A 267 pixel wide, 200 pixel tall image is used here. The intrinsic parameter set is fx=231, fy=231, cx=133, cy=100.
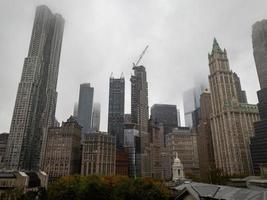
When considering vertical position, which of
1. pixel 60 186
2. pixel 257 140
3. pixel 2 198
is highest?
pixel 257 140

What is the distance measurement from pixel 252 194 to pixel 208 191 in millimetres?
7992

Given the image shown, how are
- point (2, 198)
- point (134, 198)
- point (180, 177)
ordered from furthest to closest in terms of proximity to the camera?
point (180, 177) < point (2, 198) < point (134, 198)

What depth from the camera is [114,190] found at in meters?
67.8

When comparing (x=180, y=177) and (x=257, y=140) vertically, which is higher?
(x=257, y=140)

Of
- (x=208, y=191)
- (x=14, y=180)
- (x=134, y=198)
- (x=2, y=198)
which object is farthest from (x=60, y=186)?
(x=14, y=180)

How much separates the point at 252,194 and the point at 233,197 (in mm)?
3191

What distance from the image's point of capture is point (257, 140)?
648ft

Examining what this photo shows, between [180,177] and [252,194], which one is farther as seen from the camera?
[180,177]

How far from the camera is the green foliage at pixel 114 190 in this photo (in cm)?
5800

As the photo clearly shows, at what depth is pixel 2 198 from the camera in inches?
3999

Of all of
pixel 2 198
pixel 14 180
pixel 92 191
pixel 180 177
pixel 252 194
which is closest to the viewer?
pixel 252 194

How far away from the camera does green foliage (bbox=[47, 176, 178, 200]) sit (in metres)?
58.0

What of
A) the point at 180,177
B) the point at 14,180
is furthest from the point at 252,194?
the point at 14,180

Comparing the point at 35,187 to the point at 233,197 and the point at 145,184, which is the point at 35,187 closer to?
the point at 145,184
